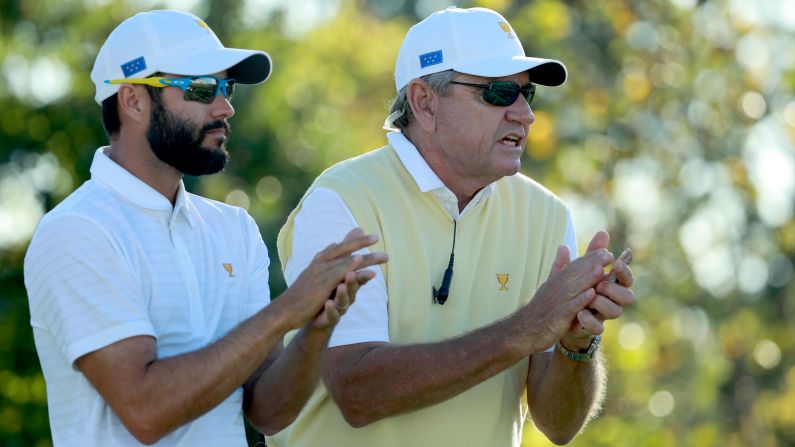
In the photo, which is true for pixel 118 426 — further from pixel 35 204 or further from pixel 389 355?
A: pixel 35 204

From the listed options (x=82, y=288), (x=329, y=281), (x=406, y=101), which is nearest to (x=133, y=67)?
(x=82, y=288)

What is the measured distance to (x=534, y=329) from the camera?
5.39 m

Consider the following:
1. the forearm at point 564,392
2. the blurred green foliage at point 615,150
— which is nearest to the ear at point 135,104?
the forearm at point 564,392

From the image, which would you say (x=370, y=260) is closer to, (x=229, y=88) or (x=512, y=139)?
(x=229, y=88)

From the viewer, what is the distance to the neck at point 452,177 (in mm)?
6020

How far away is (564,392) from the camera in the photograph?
19.2ft

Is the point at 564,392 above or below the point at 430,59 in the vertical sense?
below

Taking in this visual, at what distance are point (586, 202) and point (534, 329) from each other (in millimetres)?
15026

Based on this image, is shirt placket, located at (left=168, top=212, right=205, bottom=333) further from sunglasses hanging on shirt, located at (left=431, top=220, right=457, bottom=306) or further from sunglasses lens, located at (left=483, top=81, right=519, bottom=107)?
sunglasses lens, located at (left=483, top=81, right=519, bottom=107)

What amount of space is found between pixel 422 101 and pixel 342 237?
2.63 ft

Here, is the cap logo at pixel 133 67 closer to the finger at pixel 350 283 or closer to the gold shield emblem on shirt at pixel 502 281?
the finger at pixel 350 283

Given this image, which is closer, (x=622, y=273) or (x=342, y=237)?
(x=622, y=273)

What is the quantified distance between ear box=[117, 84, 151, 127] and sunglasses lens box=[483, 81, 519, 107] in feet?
4.61

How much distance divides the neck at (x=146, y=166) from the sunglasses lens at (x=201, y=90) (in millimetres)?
209
